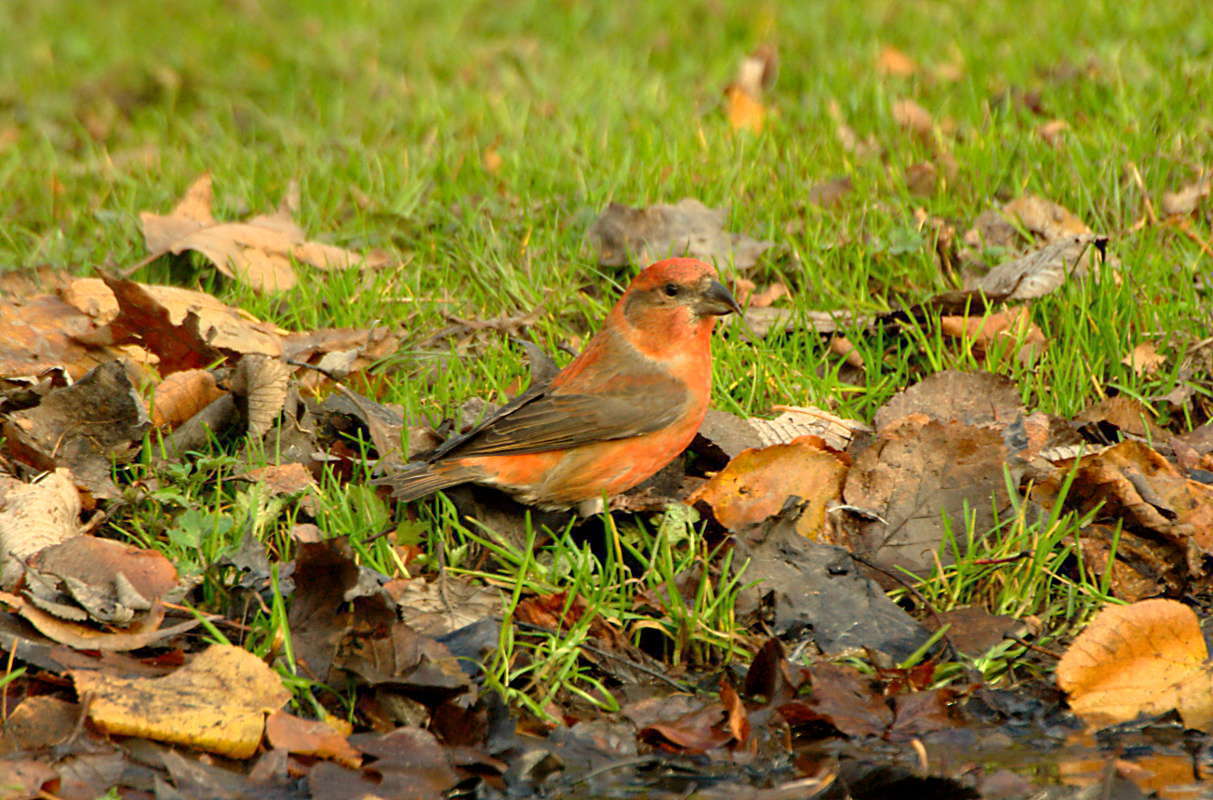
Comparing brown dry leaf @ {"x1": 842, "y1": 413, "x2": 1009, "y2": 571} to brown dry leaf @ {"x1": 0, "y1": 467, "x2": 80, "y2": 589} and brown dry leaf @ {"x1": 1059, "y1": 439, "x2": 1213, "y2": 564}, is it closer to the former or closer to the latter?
brown dry leaf @ {"x1": 1059, "y1": 439, "x2": 1213, "y2": 564}

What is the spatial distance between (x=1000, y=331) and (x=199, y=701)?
10.7ft

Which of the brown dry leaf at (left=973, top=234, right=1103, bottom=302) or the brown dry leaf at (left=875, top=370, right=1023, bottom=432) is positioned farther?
the brown dry leaf at (left=973, top=234, right=1103, bottom=302)

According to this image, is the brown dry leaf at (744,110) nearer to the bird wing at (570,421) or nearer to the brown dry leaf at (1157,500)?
the bird wing at (570,421)

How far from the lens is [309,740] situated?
354cm

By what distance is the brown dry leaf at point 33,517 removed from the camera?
13.4 feet

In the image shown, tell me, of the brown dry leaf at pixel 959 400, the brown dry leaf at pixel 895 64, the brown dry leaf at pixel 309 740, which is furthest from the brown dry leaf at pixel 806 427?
the brown dry leaf at pixel 895 64

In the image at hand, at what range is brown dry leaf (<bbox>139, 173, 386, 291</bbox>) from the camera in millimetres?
6102

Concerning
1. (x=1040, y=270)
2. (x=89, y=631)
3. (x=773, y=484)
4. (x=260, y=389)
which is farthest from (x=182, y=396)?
(x=1040, y=270)

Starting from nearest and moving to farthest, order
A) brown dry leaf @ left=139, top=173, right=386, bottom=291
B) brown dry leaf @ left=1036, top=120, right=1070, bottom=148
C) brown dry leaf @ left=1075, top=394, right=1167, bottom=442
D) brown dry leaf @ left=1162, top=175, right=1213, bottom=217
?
brown dry leaf @ left=1075, top=394, right=1167, bottom=442, brown dry leaf @ left=139, top=173, right=386, bottom=291, brown dry leaf @ left=1162, top=175, right=1213, bottom=217, brown dry leaf @ left=1036, top=120, right=1070, bottom=148

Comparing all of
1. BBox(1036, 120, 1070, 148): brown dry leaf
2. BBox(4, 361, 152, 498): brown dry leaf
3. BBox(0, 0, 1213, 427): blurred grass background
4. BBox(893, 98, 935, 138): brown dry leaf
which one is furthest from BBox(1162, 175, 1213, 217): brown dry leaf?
BBox(4, 361, 152, 498): brown dry leaf

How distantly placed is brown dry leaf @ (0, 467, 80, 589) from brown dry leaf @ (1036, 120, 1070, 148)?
15.2 ft

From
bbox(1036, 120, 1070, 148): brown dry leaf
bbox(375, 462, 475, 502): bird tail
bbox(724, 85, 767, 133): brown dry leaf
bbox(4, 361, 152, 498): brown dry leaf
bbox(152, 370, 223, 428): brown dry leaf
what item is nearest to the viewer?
bbox(375, 462, 475, 502): bird tail

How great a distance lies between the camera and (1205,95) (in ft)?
23.4

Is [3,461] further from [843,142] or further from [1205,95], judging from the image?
[1205,95]
